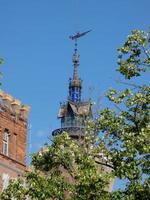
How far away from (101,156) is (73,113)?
49.9m

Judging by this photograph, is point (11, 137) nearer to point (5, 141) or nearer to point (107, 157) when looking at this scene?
point (5, 141)

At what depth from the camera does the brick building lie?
51250 mm

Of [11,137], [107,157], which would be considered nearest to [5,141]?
[11,137]

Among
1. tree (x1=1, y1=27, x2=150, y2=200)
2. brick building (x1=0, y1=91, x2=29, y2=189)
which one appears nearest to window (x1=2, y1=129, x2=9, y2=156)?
brick building (x1=0, y1=91, x2=29, y2=189)

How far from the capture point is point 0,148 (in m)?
50.9

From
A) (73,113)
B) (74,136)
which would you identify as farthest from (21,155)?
(73,113)

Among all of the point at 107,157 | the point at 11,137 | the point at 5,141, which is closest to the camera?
the point at 107,157

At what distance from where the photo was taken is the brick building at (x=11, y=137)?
51250mm

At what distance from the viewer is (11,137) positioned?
174ft

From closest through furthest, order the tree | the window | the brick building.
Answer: the tree < the brick building < the window

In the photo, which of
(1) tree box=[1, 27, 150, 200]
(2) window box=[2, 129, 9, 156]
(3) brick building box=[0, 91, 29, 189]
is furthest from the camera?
(2) window box=[2, 129, 9, 156]

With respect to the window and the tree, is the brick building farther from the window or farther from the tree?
the tree

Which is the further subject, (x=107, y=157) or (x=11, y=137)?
(x=11, y=137)

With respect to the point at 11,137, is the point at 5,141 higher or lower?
lower
